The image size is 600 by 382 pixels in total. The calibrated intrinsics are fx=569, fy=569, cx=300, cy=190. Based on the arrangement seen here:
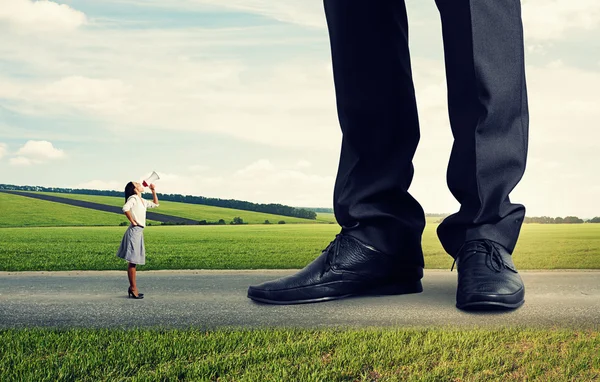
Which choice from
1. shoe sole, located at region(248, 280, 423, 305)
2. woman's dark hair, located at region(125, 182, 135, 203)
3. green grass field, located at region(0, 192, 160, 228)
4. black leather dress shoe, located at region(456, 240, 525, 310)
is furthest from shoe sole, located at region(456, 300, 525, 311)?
green grass field, located at region(0, 192, 160, 228)

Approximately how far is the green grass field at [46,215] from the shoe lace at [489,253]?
22.3 metres

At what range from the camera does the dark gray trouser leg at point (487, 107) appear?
223 cm

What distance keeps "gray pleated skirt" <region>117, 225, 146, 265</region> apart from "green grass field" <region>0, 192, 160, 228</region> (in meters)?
21.4

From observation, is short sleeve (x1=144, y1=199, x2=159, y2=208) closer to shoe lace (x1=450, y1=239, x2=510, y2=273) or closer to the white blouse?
the white blouse

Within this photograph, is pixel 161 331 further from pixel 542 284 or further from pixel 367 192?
pixel 542 284

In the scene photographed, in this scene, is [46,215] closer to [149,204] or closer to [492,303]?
[149,204]

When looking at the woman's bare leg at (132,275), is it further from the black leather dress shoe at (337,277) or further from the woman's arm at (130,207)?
the black leather dress shoe at (337,277)

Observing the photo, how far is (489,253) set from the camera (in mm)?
2287

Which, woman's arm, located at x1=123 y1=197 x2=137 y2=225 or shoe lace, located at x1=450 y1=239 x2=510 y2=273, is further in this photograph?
woman's arm, located at x1=123 y1=197 x2=137 y2=225

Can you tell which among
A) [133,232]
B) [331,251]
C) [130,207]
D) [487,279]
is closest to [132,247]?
[133,232]

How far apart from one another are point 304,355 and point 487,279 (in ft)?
2.82

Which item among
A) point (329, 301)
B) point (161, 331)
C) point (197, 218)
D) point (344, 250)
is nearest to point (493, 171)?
point (344, 250)

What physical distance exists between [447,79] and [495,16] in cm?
30

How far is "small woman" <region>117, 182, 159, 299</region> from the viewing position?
8.95ft
